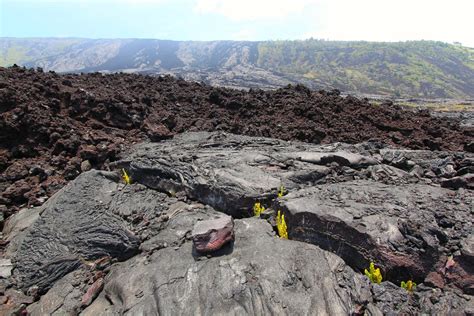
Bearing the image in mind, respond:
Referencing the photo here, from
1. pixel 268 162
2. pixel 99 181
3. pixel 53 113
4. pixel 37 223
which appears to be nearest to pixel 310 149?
pixel 268 162

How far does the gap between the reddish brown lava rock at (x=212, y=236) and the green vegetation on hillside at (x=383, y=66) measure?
10062cm

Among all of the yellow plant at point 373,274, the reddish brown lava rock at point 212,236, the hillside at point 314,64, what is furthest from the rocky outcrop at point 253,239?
the hillside at point 314,64

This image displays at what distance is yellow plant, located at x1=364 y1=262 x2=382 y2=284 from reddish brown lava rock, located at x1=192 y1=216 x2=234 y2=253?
104 inches

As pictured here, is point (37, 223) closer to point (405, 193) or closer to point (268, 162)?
point (268, 162)

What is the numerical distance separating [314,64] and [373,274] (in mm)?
152582

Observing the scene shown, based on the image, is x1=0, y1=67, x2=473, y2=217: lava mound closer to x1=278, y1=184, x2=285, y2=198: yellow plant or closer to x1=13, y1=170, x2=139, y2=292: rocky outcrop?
x1=13, y1=170, x2=139, y2=292: rocky outcrop

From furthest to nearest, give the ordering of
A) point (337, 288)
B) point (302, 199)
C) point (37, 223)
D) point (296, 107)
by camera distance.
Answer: point (296, 107) → point (37, 223) → point (302, 199) → point (337, 288)

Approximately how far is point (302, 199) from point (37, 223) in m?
6.46

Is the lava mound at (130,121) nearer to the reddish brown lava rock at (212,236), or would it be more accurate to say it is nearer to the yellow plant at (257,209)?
the yellow plant at (257,209)

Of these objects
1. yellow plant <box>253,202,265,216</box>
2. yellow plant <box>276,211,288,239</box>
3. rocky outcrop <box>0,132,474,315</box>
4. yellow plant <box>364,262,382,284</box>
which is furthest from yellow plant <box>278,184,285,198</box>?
yellow plant <box>364,262,382,284</box>

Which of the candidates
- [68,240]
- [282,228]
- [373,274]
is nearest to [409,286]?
[373,274]

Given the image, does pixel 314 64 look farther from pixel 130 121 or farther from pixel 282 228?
pixel 282 228

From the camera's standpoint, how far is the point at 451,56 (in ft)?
510

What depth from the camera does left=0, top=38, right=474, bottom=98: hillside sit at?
111 m
